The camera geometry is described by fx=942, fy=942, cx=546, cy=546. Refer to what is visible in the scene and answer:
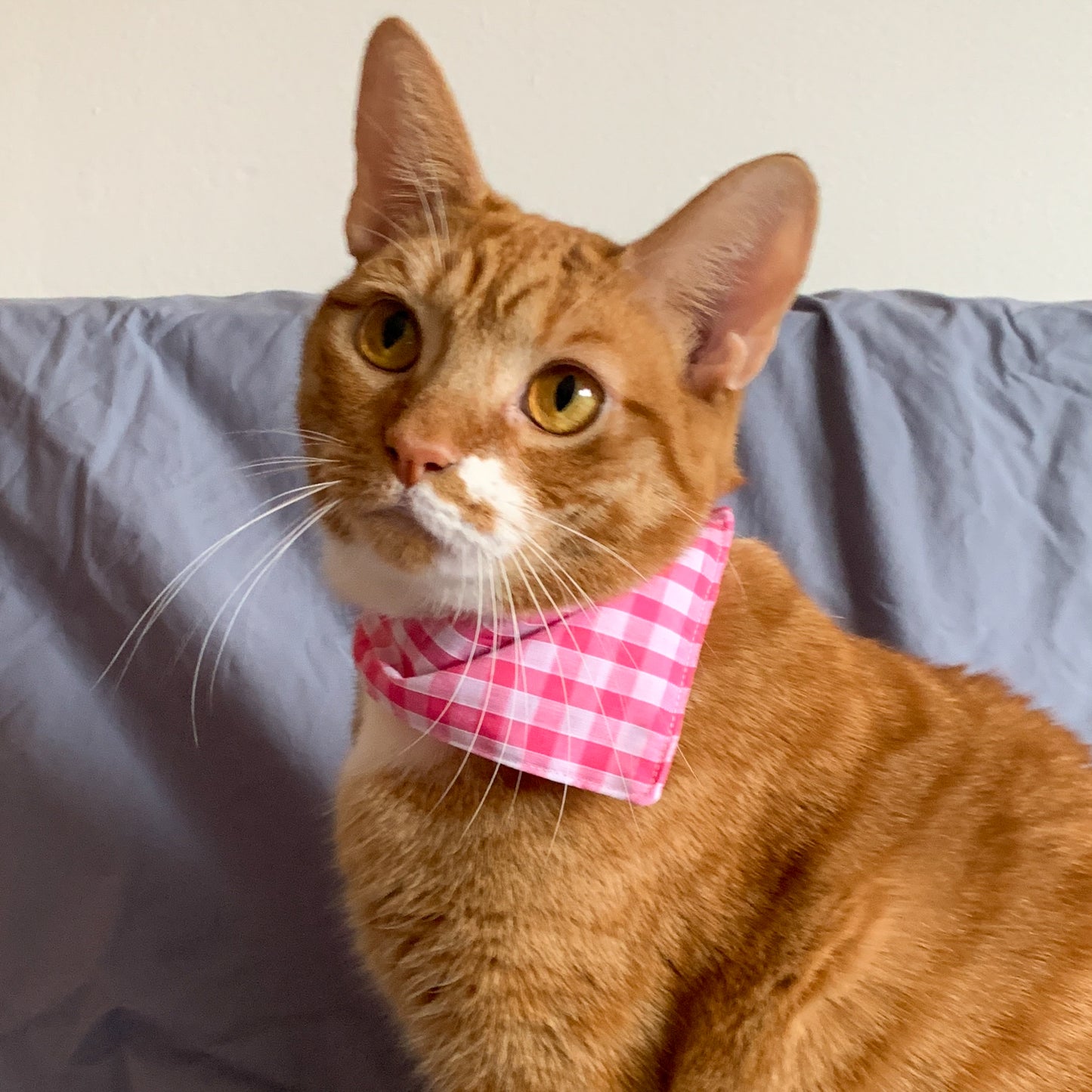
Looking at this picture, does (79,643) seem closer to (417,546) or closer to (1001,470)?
(417,546)

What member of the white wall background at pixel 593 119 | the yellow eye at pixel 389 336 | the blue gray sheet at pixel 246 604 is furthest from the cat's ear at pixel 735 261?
the white wall background at pixel 593 119

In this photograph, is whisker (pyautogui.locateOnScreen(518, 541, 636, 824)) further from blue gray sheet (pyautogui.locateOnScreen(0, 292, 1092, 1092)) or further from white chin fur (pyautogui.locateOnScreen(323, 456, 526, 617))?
blue gray sheet (pyautogui.locateOnScreen(0, 292, 1092, 1092))

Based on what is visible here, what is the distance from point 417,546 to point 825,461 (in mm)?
1009

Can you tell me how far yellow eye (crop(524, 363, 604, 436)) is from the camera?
913mm

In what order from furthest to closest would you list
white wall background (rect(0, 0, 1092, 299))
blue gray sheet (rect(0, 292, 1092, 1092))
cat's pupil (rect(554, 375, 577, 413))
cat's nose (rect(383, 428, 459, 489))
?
1. white wall background (rect(0, 0, 1092, 299))
2. blue gray sheet (rect(0, 292, 1092, 1092))
3. cat's pupil (rect(554, 375, 577, 413))
4. cat's nose (rect(383, 428, 459, 489))

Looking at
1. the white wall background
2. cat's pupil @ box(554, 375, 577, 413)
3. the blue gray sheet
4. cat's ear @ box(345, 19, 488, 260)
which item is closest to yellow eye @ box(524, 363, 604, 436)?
cat's pupil @ box(554, 375, 577, 413)

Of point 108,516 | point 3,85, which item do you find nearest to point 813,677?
point 108,516

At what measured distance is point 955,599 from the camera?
1.63m

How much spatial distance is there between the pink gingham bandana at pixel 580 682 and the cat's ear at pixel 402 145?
1.55 feet

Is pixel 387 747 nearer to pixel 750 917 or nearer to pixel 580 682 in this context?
pixel 580 682

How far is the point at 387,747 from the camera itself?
1.05m

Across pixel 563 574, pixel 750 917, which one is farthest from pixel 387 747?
pixel 750 917

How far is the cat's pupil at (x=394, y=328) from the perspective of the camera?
0.99 metres

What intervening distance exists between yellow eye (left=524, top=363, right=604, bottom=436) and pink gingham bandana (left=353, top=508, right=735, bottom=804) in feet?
0.60
